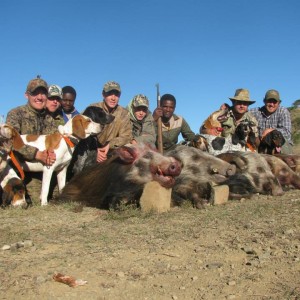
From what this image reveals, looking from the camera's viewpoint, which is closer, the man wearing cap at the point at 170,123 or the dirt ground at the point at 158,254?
the dirt ground at the point at 158,254

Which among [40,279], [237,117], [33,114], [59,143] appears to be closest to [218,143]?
[237,117]

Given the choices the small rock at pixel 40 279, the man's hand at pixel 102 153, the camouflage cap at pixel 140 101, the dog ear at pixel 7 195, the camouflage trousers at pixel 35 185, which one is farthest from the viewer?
the camouflage cap at pixel 140 101

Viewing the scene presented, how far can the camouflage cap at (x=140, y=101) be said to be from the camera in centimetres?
826

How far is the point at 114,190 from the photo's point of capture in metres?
5.30

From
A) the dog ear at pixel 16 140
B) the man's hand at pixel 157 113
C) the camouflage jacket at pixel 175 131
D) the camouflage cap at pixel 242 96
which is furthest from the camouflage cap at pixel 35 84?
the camouflage cap at pixel 242 96

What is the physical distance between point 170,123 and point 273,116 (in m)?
2.20

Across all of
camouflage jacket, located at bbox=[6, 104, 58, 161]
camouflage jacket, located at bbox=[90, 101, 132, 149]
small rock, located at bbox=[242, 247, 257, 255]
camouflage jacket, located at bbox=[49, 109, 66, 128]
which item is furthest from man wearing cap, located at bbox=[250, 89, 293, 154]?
small rock, located at bbox=[242, 247, 257, 255]

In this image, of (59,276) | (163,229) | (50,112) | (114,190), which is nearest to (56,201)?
(114,190)

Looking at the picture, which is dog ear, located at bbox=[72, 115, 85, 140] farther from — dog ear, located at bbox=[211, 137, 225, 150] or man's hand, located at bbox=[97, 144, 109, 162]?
dog ear, located at bbox=[211, 137, 225, 150]

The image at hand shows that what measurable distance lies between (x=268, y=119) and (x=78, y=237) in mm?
6432

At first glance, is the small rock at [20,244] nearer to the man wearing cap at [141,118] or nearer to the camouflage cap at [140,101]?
the man wearing cap at [141,118]

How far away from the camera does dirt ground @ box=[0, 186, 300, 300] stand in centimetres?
248

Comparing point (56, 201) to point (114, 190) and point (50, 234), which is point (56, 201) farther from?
point (50, 234)

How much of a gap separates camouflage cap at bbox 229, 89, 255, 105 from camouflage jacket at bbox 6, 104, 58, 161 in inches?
146
